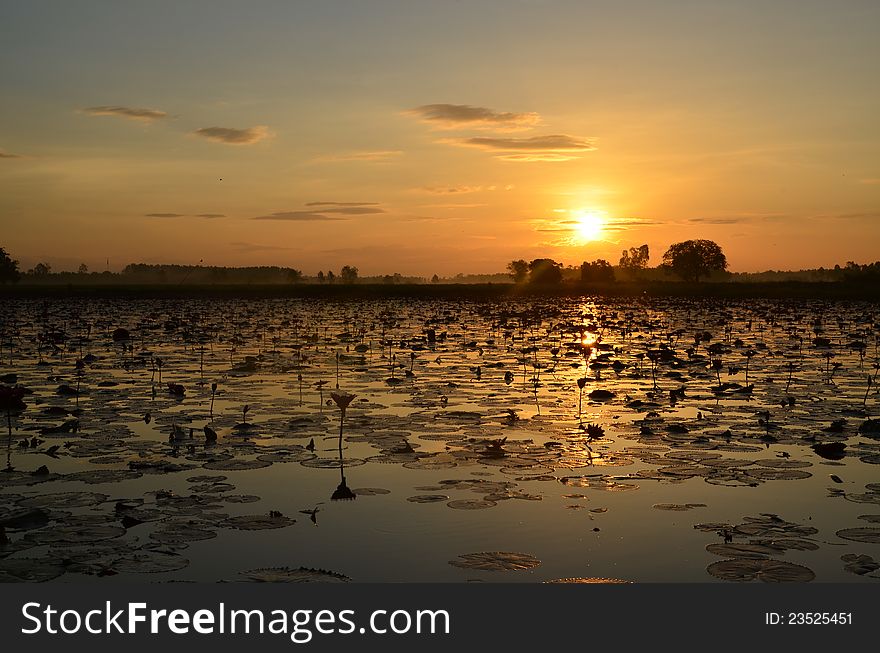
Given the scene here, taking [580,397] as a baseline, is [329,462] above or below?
below

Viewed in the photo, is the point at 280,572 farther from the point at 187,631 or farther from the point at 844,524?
the point at 844,524

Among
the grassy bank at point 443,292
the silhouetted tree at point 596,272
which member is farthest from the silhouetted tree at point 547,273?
the grassy bank at point 443,292

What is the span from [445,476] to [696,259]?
167 metres

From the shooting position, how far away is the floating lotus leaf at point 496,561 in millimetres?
6149

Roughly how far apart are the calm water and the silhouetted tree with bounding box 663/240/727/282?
507ft

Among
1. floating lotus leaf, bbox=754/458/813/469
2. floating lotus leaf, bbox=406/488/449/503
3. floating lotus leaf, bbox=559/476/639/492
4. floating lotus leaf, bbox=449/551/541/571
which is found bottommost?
floating lotus leaf, bbox=449/551/541/571

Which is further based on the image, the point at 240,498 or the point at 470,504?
the point at 240,498

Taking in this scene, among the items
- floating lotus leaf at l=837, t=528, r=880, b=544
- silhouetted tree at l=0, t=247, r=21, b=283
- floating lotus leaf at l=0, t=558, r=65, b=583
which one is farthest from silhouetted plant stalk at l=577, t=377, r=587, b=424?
silhouetted tree at l=0, t=247, r=21, b=283

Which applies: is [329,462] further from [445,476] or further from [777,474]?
[777,474]

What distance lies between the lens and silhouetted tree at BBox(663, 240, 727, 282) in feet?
550

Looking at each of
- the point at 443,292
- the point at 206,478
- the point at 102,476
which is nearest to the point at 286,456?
the point at 206,478

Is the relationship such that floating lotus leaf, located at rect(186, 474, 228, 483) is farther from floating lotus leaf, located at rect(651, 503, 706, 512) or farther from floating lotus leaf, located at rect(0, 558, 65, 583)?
floating lotus leaf, located at rect(651, 503, 706, 512)

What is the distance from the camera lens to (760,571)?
6.02 metres

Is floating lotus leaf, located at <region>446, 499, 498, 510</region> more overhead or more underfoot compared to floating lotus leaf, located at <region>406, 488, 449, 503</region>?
more overhead
